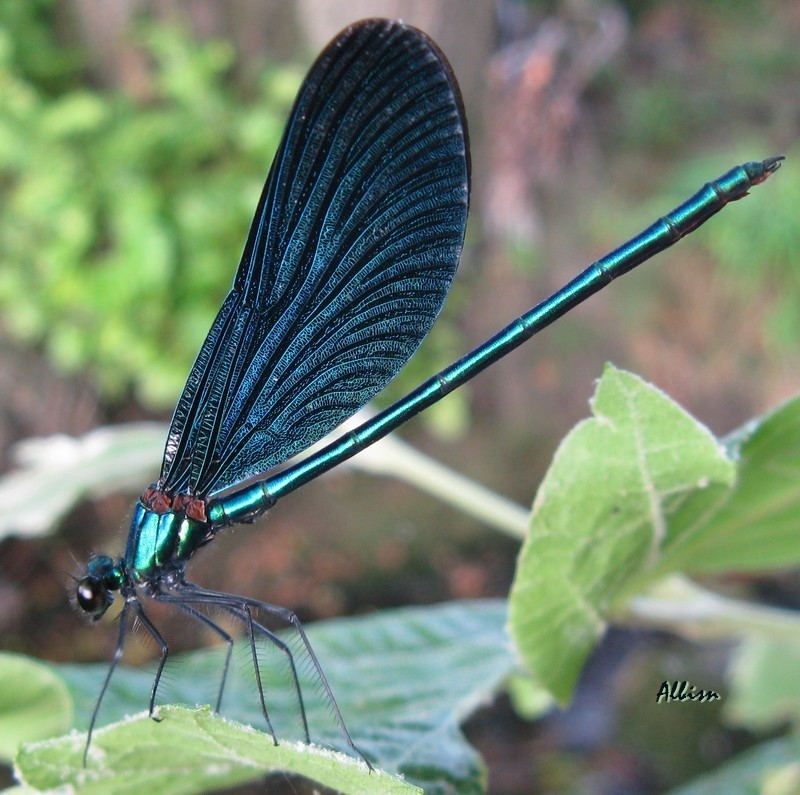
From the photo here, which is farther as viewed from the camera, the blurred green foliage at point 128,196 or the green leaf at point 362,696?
the blurred green foliage at point 128,196

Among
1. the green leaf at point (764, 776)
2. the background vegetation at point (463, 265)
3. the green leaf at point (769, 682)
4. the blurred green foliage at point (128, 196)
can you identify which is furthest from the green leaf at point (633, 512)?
the blurred green foliage at point (128, 196)

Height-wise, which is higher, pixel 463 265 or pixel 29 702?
pixel 463 265

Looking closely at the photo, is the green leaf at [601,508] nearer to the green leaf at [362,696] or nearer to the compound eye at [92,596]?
the green leaf at [362,696]

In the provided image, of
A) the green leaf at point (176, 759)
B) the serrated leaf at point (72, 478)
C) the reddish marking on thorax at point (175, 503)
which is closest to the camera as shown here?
the green leaf at point (176, 759)

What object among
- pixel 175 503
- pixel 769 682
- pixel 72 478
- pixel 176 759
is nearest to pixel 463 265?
pixel 769 682

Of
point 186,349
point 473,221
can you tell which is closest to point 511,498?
point 473,221

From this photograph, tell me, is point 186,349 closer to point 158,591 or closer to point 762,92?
point 158,591
